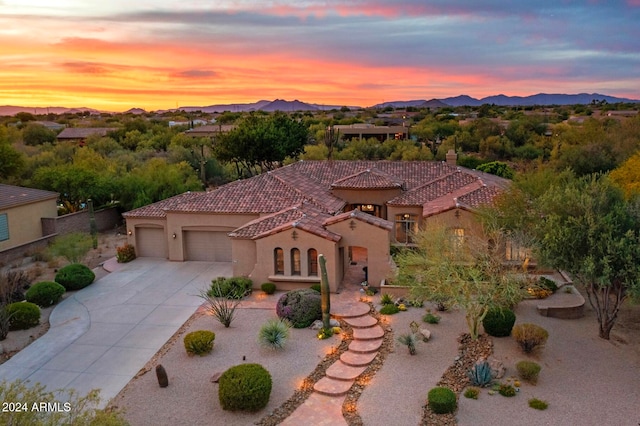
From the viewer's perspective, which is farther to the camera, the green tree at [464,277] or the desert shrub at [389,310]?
the desert shrub at [389,310]

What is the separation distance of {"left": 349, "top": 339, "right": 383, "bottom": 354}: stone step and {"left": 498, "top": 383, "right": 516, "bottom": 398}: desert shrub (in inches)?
173

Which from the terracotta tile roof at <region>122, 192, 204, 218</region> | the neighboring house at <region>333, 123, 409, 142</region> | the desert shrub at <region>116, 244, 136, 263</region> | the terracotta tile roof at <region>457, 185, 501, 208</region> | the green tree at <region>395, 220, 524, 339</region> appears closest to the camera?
the green tree at <region>395, 220, 524, 339</region>

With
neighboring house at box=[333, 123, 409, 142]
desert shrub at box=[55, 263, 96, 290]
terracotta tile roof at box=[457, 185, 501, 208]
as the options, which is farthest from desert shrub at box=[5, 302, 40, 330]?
neighboring house at box=[333, 123, 409, 142]

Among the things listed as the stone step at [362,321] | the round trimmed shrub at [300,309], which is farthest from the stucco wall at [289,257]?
the stone step at [362,321]

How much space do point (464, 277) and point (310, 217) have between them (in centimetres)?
1045

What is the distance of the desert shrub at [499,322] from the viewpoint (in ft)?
62.6

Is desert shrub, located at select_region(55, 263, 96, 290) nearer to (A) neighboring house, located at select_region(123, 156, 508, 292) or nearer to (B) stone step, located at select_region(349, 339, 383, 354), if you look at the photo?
(A) neighboring house, located at select_region(123, 156, 508, 292)

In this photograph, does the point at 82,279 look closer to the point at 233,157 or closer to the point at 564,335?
the point at 564,335

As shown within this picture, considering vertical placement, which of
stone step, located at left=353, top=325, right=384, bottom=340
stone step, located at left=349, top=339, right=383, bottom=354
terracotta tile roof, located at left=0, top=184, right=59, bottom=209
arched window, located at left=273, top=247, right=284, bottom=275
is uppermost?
terracotta tile roof, located at left=0, top=184, right=59, bottom=209

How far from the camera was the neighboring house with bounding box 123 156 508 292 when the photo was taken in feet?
81.6

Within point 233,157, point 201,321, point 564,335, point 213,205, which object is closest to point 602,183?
point 564,335

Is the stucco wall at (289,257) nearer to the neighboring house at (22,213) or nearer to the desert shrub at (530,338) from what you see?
the desert shrub at (530,338)

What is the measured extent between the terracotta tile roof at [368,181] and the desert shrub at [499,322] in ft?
49.4

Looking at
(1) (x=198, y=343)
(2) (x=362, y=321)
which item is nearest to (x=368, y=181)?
(2) (x=362, y=321)
